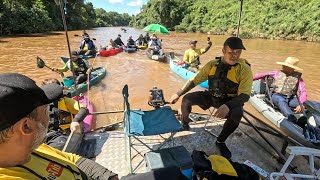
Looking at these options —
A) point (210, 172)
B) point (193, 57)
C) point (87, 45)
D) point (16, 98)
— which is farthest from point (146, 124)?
point (87, 45)

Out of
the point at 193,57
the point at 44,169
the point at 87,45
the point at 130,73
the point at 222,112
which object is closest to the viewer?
the point at 44,169

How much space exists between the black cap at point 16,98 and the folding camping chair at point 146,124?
1805mm

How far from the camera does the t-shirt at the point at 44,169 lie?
1374 mm

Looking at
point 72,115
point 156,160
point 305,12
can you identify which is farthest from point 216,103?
point 305,12

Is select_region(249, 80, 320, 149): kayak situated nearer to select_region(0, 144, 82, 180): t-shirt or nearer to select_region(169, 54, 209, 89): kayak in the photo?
select_region(169, 54, 209, 89): kayak

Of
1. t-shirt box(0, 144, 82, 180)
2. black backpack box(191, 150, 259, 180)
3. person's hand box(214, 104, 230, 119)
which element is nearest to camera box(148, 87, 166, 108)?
person's hand box(214, 104, 230, 119)

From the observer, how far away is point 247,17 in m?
35.0

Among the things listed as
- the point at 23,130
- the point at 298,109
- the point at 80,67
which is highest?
the point at 23,130

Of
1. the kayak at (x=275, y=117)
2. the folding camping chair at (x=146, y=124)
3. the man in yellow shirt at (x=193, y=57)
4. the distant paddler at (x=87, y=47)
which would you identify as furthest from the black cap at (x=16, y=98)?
the distant paddler at (x=87, y=47)

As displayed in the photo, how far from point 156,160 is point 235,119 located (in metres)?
1.30

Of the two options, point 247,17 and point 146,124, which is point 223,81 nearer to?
point 146,124

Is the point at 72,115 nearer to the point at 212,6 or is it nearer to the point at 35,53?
the point at 35,53

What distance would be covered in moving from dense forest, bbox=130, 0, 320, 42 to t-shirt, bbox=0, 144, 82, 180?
28308 millimetres

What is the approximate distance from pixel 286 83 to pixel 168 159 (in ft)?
13.4
